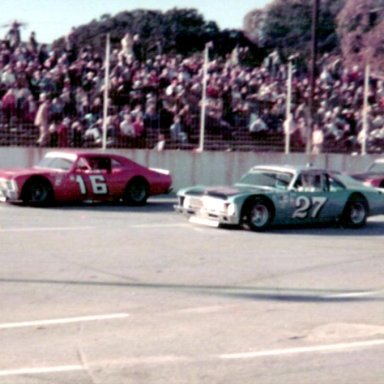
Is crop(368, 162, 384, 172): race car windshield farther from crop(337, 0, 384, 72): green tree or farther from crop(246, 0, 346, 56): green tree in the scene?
crop(246, 0, 346, 56): green tree

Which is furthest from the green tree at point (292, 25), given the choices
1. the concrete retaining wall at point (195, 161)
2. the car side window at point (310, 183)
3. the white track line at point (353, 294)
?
the white track line at point (353, 294)

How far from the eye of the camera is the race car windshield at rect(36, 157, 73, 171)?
72.0 feet

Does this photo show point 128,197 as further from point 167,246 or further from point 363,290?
point 363,290

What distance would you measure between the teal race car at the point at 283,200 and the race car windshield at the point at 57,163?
3.90m

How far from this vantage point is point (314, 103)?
1196 inches

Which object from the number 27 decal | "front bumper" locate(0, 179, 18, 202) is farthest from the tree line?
the number 27 decal

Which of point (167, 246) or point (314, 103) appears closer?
point (167, 246)

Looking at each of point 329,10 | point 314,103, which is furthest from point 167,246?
point 329,10

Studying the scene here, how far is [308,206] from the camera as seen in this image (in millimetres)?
18797

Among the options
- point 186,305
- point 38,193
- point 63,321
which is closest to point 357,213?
point 38,193

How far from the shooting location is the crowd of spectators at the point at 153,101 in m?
26.1

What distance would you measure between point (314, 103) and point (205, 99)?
4.15m

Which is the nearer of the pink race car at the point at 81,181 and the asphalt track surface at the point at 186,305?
the asphalt track surface at the point at 186,305

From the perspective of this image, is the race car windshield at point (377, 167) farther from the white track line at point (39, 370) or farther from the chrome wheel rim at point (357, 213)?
the white track line at point (39, 370)
